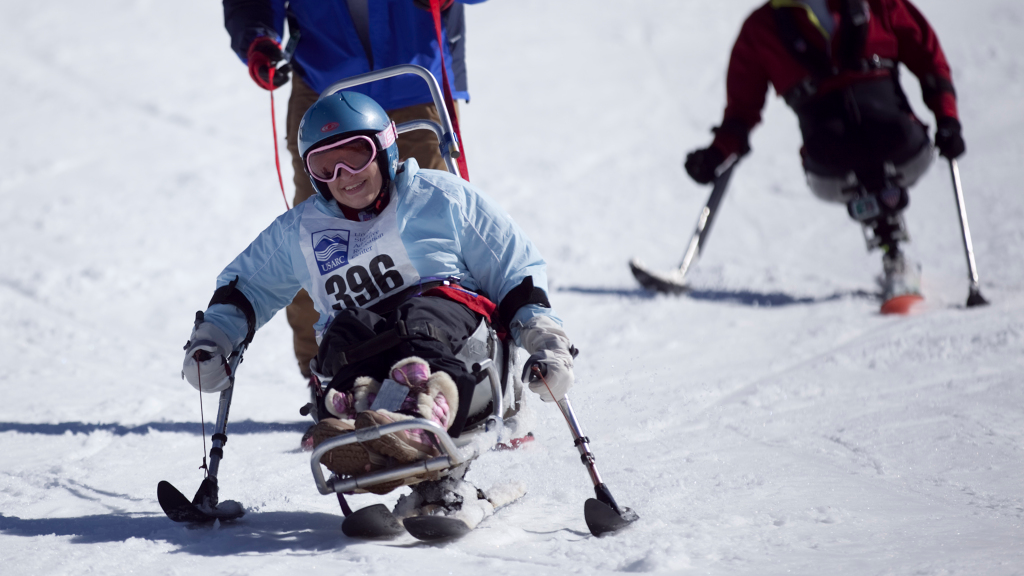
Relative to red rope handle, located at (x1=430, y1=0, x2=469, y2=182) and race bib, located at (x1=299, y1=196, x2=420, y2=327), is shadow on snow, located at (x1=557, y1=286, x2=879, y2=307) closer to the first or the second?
red rope handle, located at (x1=430, y1=0, x2=469, y2=182)

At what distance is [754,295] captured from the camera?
6.69 meters

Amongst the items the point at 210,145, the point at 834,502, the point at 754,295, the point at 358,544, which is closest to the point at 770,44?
the point at 754,295

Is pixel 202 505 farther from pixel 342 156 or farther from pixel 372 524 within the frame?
pixel 342 156

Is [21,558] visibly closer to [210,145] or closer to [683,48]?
[210,145]

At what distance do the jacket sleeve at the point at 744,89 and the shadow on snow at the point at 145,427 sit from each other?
365cm

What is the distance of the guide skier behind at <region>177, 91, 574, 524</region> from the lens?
2773mm

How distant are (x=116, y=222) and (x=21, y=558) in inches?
235

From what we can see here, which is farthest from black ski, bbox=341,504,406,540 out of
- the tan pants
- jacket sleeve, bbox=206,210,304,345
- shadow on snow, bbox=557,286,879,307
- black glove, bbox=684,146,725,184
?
black glove, bbox=684,146,725,184

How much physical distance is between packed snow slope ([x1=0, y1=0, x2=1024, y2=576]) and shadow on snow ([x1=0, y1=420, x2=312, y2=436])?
0.8 inches

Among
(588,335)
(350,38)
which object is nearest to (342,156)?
(350,38)

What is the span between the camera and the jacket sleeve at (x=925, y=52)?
600cm

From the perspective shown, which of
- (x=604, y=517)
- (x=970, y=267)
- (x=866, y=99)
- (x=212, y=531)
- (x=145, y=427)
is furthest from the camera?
(x=866, y=99)

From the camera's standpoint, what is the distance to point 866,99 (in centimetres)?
593

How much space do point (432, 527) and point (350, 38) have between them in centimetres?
239
